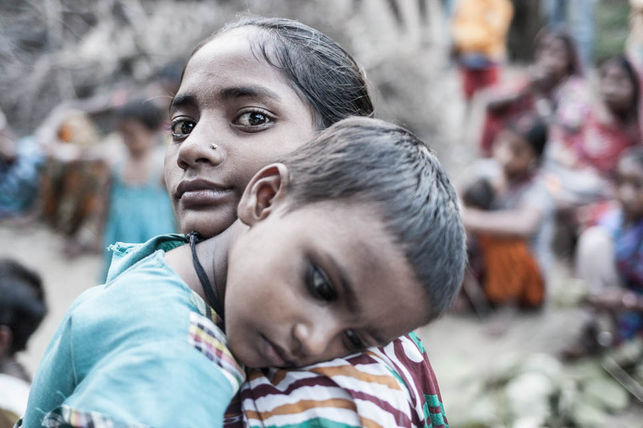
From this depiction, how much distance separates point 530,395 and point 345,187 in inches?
105

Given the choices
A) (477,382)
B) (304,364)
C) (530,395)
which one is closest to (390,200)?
(304,364)

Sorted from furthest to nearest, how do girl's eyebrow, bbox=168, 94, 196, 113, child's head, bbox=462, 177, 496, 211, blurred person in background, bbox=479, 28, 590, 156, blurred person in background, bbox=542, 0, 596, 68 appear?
blurred person in background, bbox=542, 0, 596, 68
blurred person in background, bbox=479, 28, 590, 156
child's head, bbox=462, 177, 496, 211
girl's eyebrow, bbox=168, 94, 196, 113

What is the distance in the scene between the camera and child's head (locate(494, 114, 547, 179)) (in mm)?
4352

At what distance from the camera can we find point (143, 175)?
3.76 m

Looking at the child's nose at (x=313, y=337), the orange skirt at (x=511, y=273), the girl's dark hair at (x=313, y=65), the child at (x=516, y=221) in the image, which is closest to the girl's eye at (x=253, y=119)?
the girl's dark hair at (x=313, y=65)

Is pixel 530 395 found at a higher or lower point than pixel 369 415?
lower

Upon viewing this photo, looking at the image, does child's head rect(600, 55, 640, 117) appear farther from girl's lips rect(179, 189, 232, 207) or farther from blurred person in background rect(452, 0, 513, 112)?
girl's lips rect(179, 189, 232, 207)

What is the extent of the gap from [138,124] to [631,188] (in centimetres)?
317

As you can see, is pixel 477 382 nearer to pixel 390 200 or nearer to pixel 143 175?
pixel 143 175

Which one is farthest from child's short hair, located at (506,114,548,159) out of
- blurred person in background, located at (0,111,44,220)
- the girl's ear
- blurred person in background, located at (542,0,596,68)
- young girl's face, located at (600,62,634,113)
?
blurred person in background, located at (542,0,596,68)

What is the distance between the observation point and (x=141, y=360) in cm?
81

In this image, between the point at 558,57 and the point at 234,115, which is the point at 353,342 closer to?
the point at 234,115

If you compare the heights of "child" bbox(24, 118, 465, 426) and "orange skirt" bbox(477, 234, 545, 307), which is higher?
"child" bbox(24, 118, 465, 426)

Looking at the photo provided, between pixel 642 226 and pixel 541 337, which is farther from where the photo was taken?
pixel 541 337
